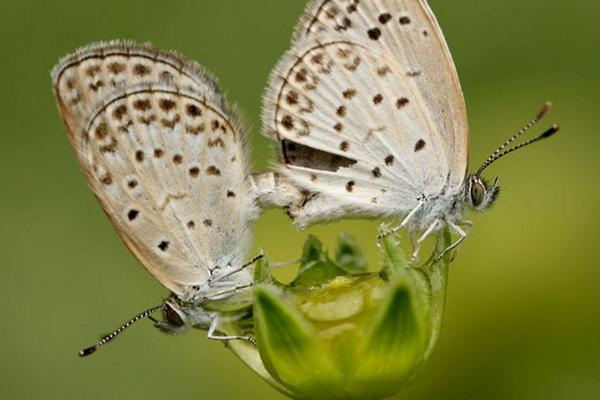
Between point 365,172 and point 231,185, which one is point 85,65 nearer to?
point 231,185

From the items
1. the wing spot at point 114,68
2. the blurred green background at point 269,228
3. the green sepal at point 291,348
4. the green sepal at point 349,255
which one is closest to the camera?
the green sepal at point 291,348

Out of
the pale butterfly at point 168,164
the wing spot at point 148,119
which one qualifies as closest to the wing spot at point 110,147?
the pale butterfly at point 168,164

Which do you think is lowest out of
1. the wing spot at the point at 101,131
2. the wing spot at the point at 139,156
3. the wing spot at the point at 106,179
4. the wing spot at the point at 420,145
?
the wing spot at the point at 420,145

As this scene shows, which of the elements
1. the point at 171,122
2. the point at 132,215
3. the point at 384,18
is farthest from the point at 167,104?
the point at 384,18

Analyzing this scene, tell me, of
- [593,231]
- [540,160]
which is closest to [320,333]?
[593,231]

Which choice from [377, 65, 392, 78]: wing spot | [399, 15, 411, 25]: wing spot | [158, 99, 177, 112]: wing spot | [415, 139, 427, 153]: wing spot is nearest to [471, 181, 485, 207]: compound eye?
[415, 139, 427, 153]: wing spot

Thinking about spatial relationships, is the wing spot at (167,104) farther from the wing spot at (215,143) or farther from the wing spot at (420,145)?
the wing spot at (420,145)
